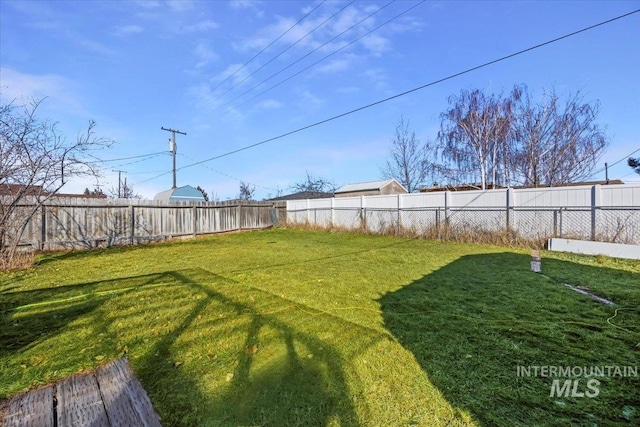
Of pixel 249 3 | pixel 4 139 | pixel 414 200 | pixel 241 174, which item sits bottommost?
pixel 414 200

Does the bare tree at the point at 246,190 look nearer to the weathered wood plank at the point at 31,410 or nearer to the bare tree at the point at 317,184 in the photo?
the bare tree at the point at 317,184

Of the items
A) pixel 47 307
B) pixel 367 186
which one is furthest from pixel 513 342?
pixel 367 186

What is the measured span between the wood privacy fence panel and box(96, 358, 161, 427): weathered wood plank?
6.32 metres

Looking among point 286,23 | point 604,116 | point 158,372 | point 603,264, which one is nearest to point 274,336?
point 158,372

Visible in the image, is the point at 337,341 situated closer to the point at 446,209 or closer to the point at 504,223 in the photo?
the point at 504,223

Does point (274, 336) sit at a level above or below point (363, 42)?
below

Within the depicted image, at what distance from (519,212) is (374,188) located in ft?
44.6

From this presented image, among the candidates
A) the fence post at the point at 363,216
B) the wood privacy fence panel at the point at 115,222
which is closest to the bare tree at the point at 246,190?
the wood privacy fence panel at the point at 115,222

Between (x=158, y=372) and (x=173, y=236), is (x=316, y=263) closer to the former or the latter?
(x=158, y=372)

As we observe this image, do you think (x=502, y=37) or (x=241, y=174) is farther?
(x=241, y=174)

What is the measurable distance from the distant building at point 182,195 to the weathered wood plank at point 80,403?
1804 cm

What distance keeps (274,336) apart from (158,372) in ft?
2.87

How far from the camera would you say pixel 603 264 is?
548 centimetres

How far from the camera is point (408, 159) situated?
23.4m
